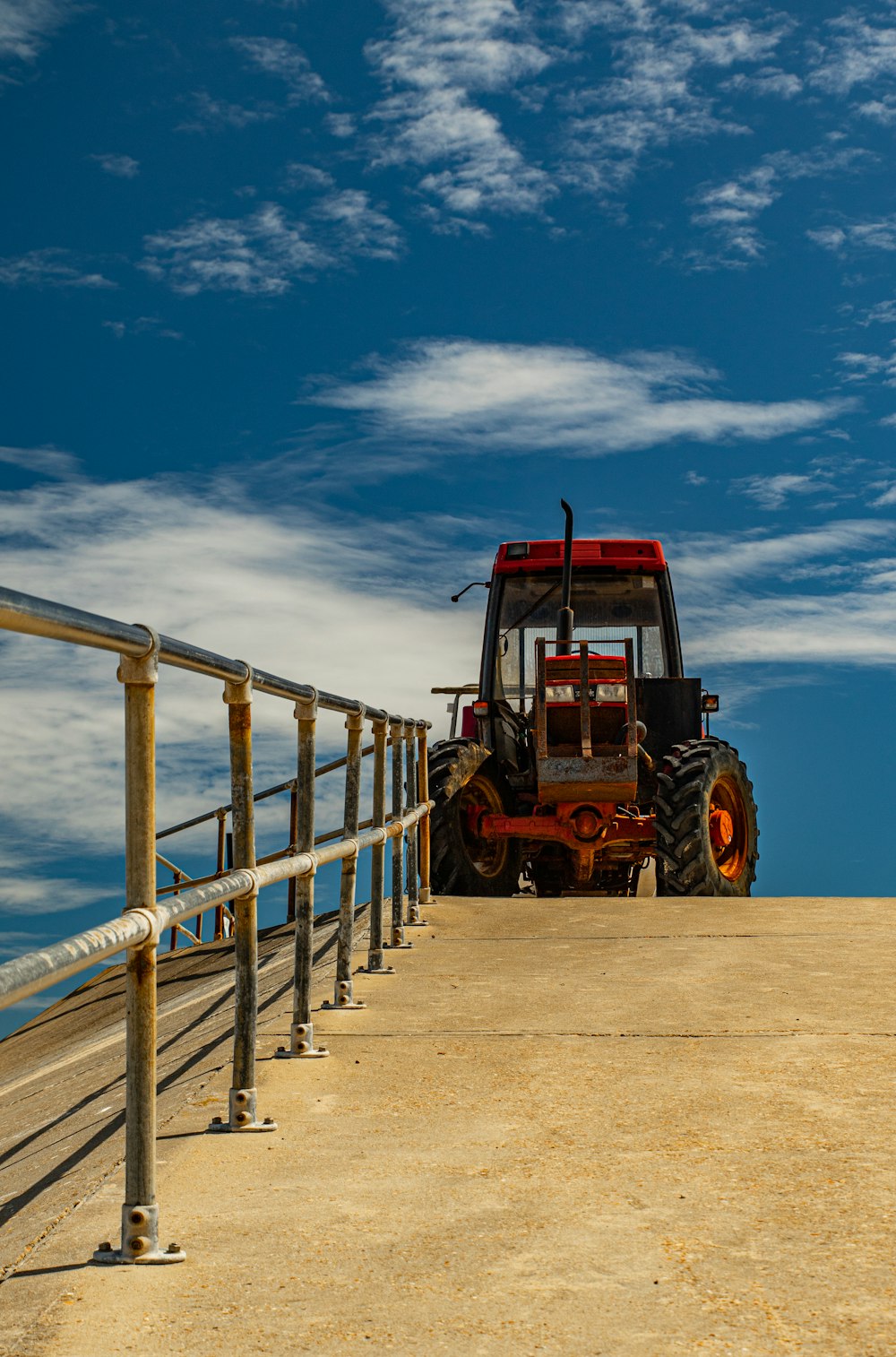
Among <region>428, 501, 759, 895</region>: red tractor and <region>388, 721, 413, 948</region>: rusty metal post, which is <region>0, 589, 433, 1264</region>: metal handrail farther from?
<region>428, 501, 759, 895</region>: red tractor

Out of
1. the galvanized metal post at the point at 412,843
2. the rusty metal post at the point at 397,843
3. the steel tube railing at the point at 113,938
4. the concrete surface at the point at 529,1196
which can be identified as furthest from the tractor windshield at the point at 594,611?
the steel tube railing at the point at 113,938

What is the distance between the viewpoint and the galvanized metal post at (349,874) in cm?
569

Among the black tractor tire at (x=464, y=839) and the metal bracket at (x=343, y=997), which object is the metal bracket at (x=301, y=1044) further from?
the black tractor tire at (x=464, y=839)

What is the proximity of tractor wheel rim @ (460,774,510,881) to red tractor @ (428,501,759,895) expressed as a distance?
11mm

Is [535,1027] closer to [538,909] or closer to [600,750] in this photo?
[538,909]

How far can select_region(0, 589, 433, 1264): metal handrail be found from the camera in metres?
2.56

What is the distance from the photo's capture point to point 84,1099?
518cm

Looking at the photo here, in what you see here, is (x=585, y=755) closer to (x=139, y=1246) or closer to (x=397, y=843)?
(x=397, y=843)

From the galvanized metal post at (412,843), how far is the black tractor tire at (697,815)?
2.17 m

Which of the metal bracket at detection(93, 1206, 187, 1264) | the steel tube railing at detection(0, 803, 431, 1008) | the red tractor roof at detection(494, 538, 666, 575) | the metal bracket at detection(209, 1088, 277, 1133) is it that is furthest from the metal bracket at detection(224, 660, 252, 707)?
the red tractor roof at detection(494, 538, 666, 575)

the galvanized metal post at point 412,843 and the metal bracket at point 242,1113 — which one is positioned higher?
the galvanized metal post at point 412,843

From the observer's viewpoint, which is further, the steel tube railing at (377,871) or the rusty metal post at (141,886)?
the steel tube railing at (377,871)

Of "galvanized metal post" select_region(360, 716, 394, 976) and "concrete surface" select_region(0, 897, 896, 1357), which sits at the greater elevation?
"galvanized metal post" select_region(360, 716, 394, 976)

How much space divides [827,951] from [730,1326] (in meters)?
5.22
